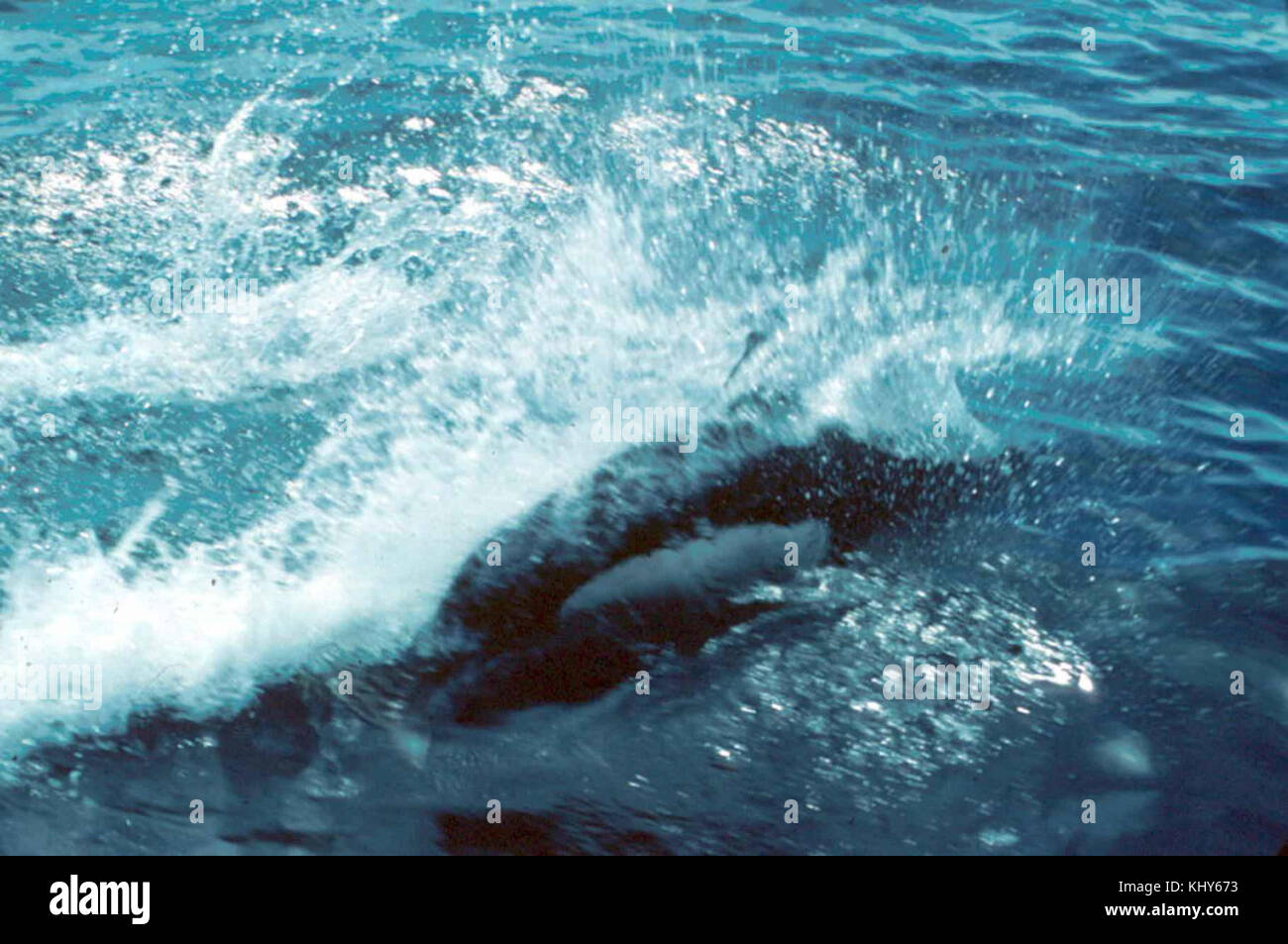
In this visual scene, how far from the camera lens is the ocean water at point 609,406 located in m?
3.97

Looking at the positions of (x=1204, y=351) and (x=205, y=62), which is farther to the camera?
(x=205, y=62)

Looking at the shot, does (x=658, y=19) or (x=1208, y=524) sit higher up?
(x=658, y=19)

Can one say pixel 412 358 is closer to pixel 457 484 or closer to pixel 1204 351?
pixel 457 484

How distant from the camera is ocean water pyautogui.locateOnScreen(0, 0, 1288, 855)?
13.0ft

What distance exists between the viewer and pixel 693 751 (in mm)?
4078

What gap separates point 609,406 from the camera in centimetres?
548

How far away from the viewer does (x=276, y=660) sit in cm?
431

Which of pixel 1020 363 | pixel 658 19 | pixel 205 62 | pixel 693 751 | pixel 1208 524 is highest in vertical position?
pixel 658 19

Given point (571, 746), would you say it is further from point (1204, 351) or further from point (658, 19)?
point (658, 19)

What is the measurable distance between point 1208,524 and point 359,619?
348 centimetres
